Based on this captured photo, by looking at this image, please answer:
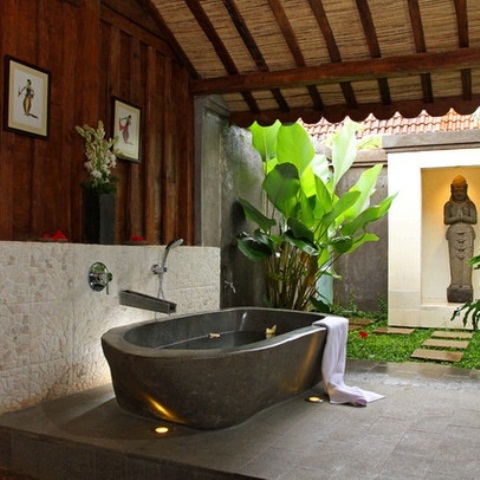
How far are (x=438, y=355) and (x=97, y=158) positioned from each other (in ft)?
11.3

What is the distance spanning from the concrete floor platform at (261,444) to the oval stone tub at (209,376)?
75 millimetres

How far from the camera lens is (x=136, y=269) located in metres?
3.85

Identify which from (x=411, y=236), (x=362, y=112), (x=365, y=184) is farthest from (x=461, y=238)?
(x=362, y=112)

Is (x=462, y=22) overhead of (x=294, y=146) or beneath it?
overhead

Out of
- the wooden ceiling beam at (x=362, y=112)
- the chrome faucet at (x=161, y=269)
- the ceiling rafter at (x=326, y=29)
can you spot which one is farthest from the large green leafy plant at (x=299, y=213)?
the chrome faucet at (x=161, y=269)

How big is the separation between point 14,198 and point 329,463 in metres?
2.32

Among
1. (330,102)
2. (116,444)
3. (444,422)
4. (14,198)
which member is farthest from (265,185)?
(116,444)

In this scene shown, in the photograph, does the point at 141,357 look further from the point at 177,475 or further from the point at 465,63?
the point at 465,63

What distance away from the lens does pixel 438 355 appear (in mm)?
5164

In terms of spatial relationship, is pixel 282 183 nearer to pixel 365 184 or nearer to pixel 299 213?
pixel 299 213

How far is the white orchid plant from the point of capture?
3750 millimetres

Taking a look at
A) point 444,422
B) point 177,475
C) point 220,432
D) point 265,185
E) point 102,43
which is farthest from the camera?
point 265,185

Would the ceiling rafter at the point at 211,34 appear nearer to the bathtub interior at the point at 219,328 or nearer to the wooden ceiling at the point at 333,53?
the wooden ceiling at the point at 333,53

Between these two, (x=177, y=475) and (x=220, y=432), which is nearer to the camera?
(x=177, y=475)
